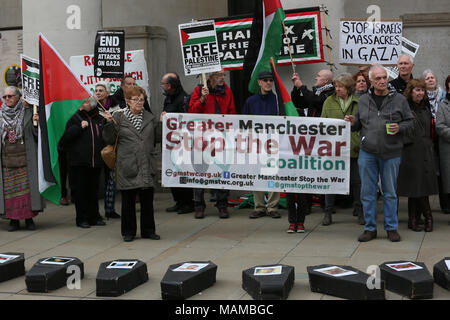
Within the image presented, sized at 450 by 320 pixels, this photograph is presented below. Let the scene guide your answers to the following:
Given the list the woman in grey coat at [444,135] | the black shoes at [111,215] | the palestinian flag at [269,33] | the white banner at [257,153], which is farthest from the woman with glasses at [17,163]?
the woman in grey coat at [444,135]

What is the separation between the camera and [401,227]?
10070 mm

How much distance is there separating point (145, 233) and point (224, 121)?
181cm

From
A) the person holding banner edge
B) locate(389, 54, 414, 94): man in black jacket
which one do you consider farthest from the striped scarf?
locate(389, 54, 414, 94): man in black jacket

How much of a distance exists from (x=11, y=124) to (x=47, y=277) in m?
3.88

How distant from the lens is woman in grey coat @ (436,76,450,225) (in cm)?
1002

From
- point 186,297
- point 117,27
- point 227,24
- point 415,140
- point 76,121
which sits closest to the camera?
point 186,297

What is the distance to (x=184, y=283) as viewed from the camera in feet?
23.0

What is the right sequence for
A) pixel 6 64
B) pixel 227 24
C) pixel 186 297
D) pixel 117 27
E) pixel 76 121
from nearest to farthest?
pixel 186 297 < pixel 76 121 < pixel 227 24 < pixel 117 27 < pixel 6 64

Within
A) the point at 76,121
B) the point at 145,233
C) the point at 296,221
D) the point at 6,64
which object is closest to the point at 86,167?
the point at 76,121

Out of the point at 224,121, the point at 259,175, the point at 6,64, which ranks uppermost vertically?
the point at 6,64

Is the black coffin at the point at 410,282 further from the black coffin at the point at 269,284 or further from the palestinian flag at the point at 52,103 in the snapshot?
the palestinian flag at the point at 52,103

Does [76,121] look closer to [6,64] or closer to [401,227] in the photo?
[401,227]

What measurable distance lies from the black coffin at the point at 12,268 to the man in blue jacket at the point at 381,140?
13.2ft

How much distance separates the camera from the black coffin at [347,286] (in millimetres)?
6746
